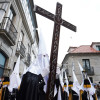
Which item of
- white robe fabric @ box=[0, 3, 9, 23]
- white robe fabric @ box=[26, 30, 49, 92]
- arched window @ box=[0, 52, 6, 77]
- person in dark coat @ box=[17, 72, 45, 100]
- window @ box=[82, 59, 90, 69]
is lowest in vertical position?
person in dark coat @ box=[17, 72, 45, 100]

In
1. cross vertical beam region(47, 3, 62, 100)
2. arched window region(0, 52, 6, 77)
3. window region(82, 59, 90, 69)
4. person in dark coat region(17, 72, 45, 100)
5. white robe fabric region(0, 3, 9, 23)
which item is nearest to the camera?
person in dark coat region(17, 72, 45, 100)

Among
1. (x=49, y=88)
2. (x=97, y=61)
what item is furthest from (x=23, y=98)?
(x=97, y=61)

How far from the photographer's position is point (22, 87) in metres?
1.83

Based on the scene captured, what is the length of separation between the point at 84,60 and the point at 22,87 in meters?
16.0

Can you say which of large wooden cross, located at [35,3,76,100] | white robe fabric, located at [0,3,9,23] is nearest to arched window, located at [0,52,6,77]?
white robe fabric, located at [0,3,9,23]

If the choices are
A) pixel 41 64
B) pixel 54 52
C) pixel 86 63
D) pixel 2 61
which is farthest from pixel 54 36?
pixel 86 63

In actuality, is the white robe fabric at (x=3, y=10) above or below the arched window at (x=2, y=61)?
above

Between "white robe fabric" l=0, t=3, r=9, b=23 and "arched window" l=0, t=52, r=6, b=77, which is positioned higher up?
"white robe fabric" l=0, t=3, r=9, b=23

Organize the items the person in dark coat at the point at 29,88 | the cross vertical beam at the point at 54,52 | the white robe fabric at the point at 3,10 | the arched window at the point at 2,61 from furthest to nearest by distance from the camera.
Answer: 1. the arched window at the point at 2,61
2. the white robe fabric at the point at 3,10
3. the cross vertical beam at the point at 54,52
4. the person in dark coat at the point at 29,88

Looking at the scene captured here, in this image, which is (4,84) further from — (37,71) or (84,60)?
(84,60)

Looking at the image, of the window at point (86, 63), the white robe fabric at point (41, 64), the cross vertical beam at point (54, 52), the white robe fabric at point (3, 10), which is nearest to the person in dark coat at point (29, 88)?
the white robe fabric at point (41, 64)

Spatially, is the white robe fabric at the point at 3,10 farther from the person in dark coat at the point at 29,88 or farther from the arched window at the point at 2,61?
the person in dark coat at the point at 29,88

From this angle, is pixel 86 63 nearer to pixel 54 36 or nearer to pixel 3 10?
pixel 3 10

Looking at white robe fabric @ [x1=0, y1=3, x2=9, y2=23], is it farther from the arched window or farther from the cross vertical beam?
the cross vertical beam
